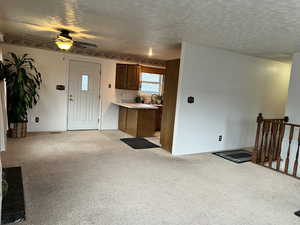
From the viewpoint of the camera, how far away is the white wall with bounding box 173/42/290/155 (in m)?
4.35

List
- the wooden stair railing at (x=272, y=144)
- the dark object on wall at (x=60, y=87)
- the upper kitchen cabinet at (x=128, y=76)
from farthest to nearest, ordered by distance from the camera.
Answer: the upper kitchen cabinet at (x=128, y=76), the dark object on wall at (x=60, y=87), the wooden stair railing at (x=272, y=144)

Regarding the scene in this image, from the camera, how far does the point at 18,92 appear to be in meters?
4.79

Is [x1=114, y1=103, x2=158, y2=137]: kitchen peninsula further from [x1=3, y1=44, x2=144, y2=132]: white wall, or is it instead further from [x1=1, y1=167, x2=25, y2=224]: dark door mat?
[x1=1, y1=167, x2=25, y2=224]: dark door mat

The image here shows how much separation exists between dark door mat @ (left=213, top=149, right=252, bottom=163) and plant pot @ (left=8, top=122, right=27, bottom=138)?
175 inches

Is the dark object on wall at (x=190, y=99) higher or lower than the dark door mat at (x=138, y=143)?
higher

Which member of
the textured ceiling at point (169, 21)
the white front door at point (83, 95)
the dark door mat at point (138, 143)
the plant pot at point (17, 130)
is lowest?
the dark door mat at point (138, 143)

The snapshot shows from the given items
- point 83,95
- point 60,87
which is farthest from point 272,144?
point 60,87

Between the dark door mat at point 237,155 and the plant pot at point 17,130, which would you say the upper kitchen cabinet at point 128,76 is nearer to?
the plant pot at point 17,130

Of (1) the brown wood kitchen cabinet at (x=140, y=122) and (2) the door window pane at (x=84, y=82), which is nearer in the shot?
(1) the brown wood kitchen cabinet at (x=140, y=122)

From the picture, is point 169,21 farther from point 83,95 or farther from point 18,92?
point 83,95

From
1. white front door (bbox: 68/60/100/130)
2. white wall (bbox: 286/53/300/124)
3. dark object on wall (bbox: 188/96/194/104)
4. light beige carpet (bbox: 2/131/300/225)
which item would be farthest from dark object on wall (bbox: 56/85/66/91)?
white wall (bbox: 286/53/300/124)

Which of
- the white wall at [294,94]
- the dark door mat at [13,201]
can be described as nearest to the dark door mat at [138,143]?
the dark door mat at [13,201]

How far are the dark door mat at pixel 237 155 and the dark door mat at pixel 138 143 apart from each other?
4.98 ft

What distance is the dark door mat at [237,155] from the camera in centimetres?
442
